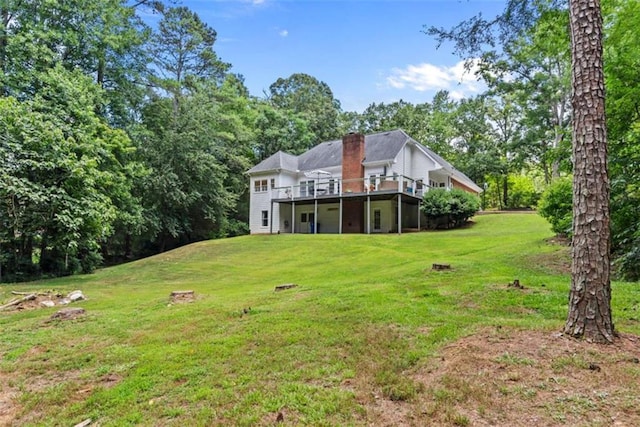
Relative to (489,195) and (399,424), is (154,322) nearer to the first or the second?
(399,424)

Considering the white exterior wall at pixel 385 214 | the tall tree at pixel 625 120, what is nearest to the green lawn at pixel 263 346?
the tall tree at pixel 625 120

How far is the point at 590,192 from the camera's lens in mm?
4125

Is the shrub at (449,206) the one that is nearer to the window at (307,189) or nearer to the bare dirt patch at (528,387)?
the window at (307,189)

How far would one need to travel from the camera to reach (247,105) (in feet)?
124

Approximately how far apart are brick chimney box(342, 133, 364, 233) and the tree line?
28.9 feet

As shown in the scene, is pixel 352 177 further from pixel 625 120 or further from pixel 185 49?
pixel 625 120

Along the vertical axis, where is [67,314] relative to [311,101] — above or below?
below

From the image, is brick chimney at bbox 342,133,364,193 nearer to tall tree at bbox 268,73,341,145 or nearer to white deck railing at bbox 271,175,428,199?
white deck railing at bbox 271,175,428,199

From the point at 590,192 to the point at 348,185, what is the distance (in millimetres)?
23455

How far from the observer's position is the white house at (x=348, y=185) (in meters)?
26.7

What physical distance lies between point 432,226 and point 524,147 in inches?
647

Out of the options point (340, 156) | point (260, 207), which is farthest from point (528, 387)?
point (260, 207)

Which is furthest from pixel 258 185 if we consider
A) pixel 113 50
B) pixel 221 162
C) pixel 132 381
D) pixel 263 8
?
pixel 132 381

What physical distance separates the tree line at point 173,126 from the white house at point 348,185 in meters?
3.51
